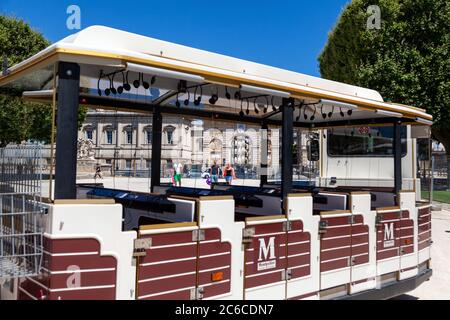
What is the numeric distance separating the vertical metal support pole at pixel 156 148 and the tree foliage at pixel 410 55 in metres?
15.1

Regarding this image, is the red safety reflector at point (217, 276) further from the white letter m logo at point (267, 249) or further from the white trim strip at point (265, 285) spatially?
the white letter m logo at point (267, 249)

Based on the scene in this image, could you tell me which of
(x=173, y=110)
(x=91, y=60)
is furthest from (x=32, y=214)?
(x=173, y=110)

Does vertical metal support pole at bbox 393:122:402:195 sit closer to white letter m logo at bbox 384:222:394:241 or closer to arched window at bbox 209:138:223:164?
white letter m logo at bbox 384:222:394:241

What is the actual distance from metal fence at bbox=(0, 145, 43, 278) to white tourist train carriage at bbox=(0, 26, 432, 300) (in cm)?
12

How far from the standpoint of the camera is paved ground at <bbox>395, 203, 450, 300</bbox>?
21.9ft

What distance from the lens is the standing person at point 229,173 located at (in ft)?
28.0

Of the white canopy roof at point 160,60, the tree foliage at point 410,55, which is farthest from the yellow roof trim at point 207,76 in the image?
the tree foliage at point 410,55

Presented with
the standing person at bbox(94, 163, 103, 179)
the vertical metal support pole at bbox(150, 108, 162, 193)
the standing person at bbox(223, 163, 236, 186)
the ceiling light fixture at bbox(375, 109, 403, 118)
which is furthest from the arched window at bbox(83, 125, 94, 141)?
the ceiling light fixture at bbox(375, 109, 403, 118)

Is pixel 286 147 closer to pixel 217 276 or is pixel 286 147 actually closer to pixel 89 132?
pixel 217 276

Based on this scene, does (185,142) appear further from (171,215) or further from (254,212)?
(171,215)

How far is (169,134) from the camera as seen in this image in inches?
281

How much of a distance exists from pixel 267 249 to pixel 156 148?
3.14m

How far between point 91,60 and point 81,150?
8.25 feet

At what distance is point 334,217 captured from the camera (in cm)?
509
